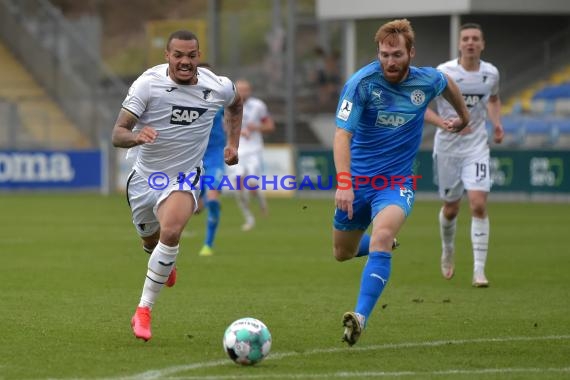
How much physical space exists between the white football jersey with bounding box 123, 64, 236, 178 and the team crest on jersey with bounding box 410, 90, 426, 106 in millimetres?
1427

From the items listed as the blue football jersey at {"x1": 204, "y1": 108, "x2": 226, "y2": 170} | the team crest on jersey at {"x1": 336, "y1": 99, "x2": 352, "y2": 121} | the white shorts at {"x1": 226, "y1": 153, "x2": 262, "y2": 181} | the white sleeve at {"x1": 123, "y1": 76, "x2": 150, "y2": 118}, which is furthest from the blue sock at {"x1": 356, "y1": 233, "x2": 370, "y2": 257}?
the white shorts at {"x1": 226, "y1": 153, "x2": 262, "y2": 181}

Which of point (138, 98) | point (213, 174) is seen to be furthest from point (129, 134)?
point (213, 174)

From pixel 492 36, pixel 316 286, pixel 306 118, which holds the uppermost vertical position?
pixel 492 36

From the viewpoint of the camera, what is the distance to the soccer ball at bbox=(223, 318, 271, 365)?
7992 mm

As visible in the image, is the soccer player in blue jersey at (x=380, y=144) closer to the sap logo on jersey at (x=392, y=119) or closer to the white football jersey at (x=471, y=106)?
the sap logo on jersey at (x=392, y=119)

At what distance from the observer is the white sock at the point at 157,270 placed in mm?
9320

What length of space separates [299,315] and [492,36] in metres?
27.0

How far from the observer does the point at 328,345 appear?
8992 mm

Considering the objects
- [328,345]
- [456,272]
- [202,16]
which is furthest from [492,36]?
[202,16]

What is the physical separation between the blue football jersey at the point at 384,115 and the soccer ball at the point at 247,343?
1.76 meters

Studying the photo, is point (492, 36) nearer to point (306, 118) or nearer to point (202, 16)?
point (306, 118)

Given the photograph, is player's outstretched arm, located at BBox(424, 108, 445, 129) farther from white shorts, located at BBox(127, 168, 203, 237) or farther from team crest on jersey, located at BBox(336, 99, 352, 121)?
white shorts, located at BBox(127, 168, 203, 237)

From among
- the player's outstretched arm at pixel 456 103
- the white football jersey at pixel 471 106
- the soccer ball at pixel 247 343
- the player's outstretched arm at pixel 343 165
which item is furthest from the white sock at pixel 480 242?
the soccer ball at pixel 247 343

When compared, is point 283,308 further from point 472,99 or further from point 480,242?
point 472,99
